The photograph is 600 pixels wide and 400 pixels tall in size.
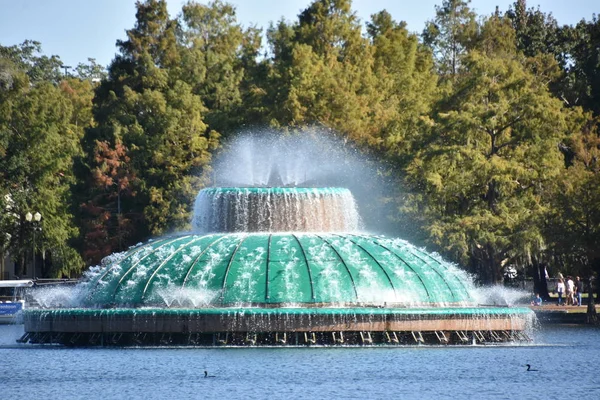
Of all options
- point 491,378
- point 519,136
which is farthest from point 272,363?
point 519,136

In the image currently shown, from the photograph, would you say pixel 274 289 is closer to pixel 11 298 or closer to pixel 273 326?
pixel 273 326

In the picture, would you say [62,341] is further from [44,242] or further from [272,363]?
[44,242]

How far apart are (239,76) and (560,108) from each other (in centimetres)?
2138

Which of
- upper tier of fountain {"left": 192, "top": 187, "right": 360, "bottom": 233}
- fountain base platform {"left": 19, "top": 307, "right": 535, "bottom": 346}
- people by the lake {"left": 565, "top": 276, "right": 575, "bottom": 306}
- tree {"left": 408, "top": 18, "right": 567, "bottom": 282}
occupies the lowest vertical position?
fountain base platform {"left": 19, "top": 307, "right": 535, "bottom": 346}

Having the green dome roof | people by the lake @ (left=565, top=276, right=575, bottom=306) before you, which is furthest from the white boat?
people by the lake @ (left=565, top=276, right=575, bottom=306)

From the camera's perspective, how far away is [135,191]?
2746 inches

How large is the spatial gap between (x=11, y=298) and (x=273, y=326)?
3688cm

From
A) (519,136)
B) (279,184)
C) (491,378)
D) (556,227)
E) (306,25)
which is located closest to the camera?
(491,378)

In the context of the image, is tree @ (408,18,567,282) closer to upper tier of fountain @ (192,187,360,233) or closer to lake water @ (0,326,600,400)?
upper tier of fountain @ (192,187,360,233)

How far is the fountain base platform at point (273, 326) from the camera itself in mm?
35031

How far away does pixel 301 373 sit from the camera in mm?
30641

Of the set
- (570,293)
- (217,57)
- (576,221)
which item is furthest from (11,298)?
(576,221)

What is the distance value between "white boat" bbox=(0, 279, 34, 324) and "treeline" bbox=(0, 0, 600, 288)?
3.40 meters

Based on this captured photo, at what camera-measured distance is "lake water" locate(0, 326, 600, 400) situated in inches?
1117
